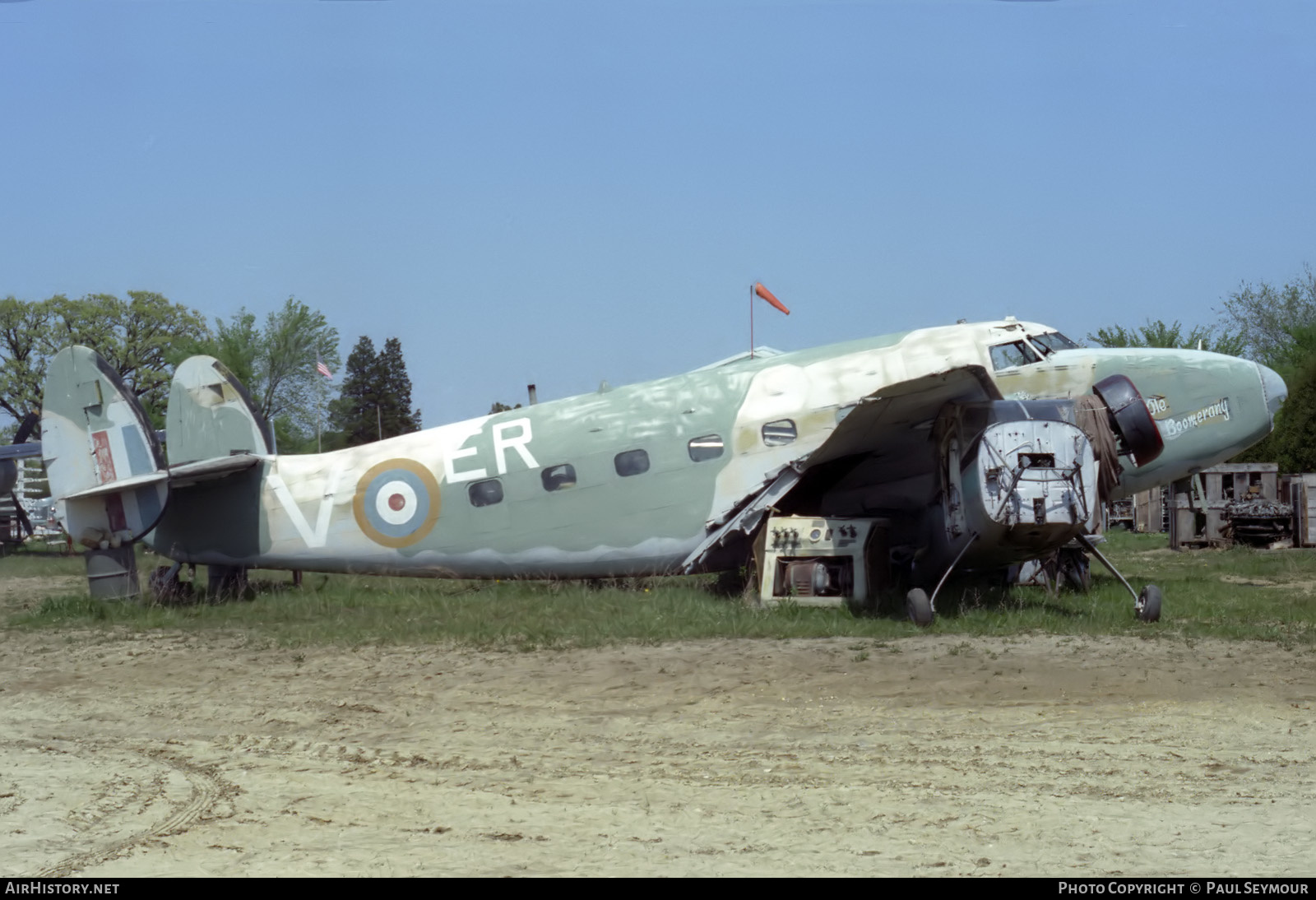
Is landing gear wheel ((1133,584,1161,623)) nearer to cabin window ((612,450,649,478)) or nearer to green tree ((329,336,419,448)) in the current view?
cabin window ((612,450,649,478))

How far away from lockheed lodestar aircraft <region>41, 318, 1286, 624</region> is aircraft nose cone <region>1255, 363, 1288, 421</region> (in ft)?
0.13

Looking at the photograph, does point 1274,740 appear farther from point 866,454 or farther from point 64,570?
point 64,570

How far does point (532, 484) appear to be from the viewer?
14.2 m

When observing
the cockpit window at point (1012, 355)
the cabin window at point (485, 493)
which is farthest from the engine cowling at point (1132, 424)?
the cabin window at point (485, 493)

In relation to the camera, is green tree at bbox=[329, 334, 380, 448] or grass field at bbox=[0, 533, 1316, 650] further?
Answer: green tree at bbox=[329, 334, 380, 448]

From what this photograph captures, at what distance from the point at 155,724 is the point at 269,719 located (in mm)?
831

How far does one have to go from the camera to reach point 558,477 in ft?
46.3

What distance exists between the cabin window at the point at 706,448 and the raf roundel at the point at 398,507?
3.26 m

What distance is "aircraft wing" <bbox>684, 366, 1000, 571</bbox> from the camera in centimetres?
1219

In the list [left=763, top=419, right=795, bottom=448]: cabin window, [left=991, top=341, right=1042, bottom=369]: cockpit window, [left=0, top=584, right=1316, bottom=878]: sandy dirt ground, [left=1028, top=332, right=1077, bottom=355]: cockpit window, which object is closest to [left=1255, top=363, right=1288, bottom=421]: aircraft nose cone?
[left=1028, top=332, right=1077, bottom=355]: cockpit window

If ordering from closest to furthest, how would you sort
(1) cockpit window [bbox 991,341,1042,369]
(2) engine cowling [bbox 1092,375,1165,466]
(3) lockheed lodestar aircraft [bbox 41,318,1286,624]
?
(2) engine cowling [bbox 1092,375,1165,466] < (3) lockheed lodestar aircraft [bbox 41,318,1286,624] < (1) cockpit window [bbox 991,341,1042,369]

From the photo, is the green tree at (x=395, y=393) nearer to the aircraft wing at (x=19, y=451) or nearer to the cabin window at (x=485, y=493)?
the aircraft wing at (x=19, y=451)

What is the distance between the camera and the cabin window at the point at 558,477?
1411cm

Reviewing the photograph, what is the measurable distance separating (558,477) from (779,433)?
2762mm
